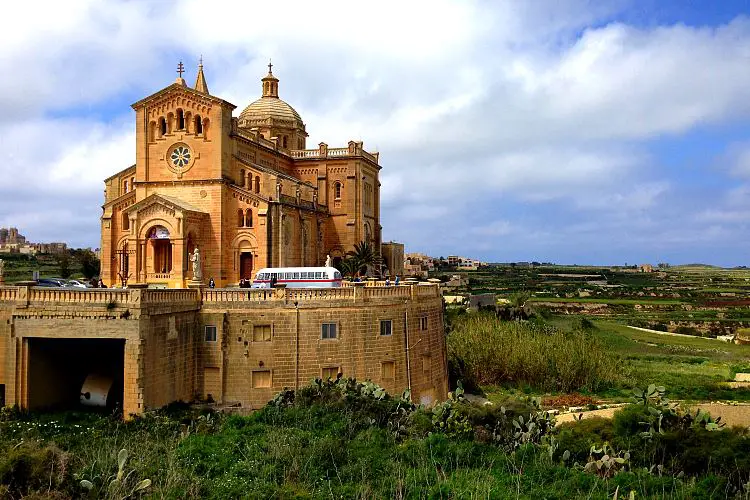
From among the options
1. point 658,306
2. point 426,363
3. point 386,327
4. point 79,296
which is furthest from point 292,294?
point 658,306

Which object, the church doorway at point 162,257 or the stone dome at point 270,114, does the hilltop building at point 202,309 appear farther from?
the stone dome at point 270,114

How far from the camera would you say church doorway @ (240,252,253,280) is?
45.1 meters

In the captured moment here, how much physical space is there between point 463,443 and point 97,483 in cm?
1047

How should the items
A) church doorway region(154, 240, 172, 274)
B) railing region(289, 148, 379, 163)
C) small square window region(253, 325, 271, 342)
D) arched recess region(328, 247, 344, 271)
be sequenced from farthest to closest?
1. railing region(289, 148, 379, 163)
2. arched recess region(328, 247, 344, 271)
3. church doorway region(154, 240, 172, 274)
4. small square window region(253, 325, 271, 342)

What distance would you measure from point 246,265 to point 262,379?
59.1ft

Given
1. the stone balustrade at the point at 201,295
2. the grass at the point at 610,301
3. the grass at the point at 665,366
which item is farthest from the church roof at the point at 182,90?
the grass at the point at 610,301

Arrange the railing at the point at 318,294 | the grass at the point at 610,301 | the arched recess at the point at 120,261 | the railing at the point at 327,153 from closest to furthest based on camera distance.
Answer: the railing at the point at 318,294, the arched recess at the point at 120,261, the railing at the point at 327,153, the grass at the point at 610,301

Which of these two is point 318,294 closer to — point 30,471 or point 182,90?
point 30,471

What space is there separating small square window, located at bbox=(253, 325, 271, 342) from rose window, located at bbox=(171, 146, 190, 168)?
66.9 ft

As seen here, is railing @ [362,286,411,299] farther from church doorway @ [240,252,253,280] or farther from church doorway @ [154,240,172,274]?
church doorway @ [154,240,172,274]

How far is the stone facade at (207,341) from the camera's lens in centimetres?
2453

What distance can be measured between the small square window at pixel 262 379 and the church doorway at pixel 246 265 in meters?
17.4

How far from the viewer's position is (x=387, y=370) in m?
29.9

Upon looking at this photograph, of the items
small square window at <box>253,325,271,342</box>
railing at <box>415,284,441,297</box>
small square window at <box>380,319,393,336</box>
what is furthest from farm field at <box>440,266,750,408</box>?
small square window at <box>253,325,271,342</box>
